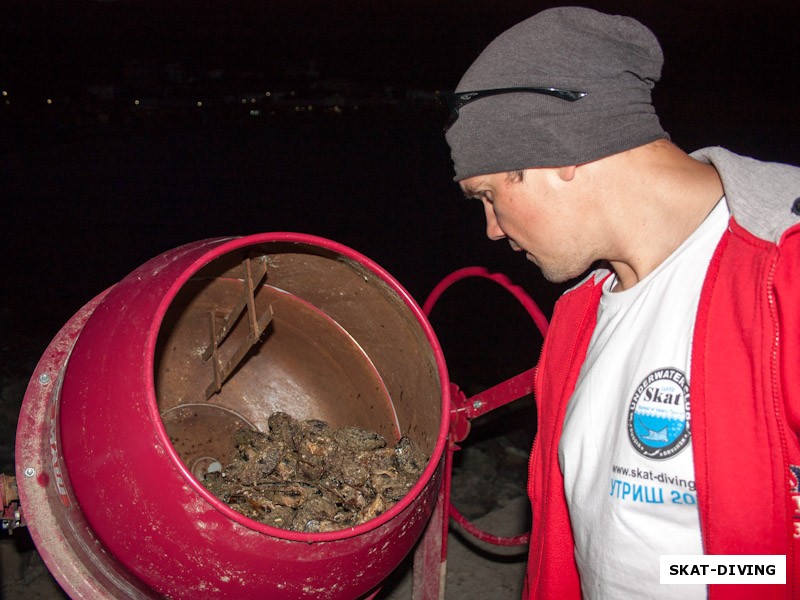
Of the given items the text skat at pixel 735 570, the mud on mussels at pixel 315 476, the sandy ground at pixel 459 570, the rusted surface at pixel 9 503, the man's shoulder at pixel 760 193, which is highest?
the man's shoulder at pixel 760 193

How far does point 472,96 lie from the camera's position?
4.19ft

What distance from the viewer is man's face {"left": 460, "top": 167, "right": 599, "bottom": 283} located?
50.8 inches

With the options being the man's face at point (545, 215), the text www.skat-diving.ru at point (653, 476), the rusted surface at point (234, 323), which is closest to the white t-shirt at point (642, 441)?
the text www.skat-diving.ru at point (653, 476)

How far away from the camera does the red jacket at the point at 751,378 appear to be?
3.12 ft

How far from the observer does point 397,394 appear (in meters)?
1.82

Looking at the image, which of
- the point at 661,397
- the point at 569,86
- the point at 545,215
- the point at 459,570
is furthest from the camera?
the point at 459,570

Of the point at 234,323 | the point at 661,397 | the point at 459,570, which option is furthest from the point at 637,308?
the point at 459,570

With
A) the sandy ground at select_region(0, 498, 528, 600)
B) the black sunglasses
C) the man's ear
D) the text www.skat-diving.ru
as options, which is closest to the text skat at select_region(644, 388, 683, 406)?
the text www.skat-diving.ru

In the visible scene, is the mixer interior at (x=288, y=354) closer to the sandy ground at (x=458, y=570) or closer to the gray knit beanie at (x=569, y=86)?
the gray knit beanie at (x=569, y=86)

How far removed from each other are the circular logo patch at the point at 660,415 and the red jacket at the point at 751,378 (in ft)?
0.15

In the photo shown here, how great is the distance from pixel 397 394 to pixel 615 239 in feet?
2.57

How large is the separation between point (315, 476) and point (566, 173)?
0.94m

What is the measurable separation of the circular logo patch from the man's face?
1.05 feet

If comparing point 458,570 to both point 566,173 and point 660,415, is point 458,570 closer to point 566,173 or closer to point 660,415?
point 660,415
